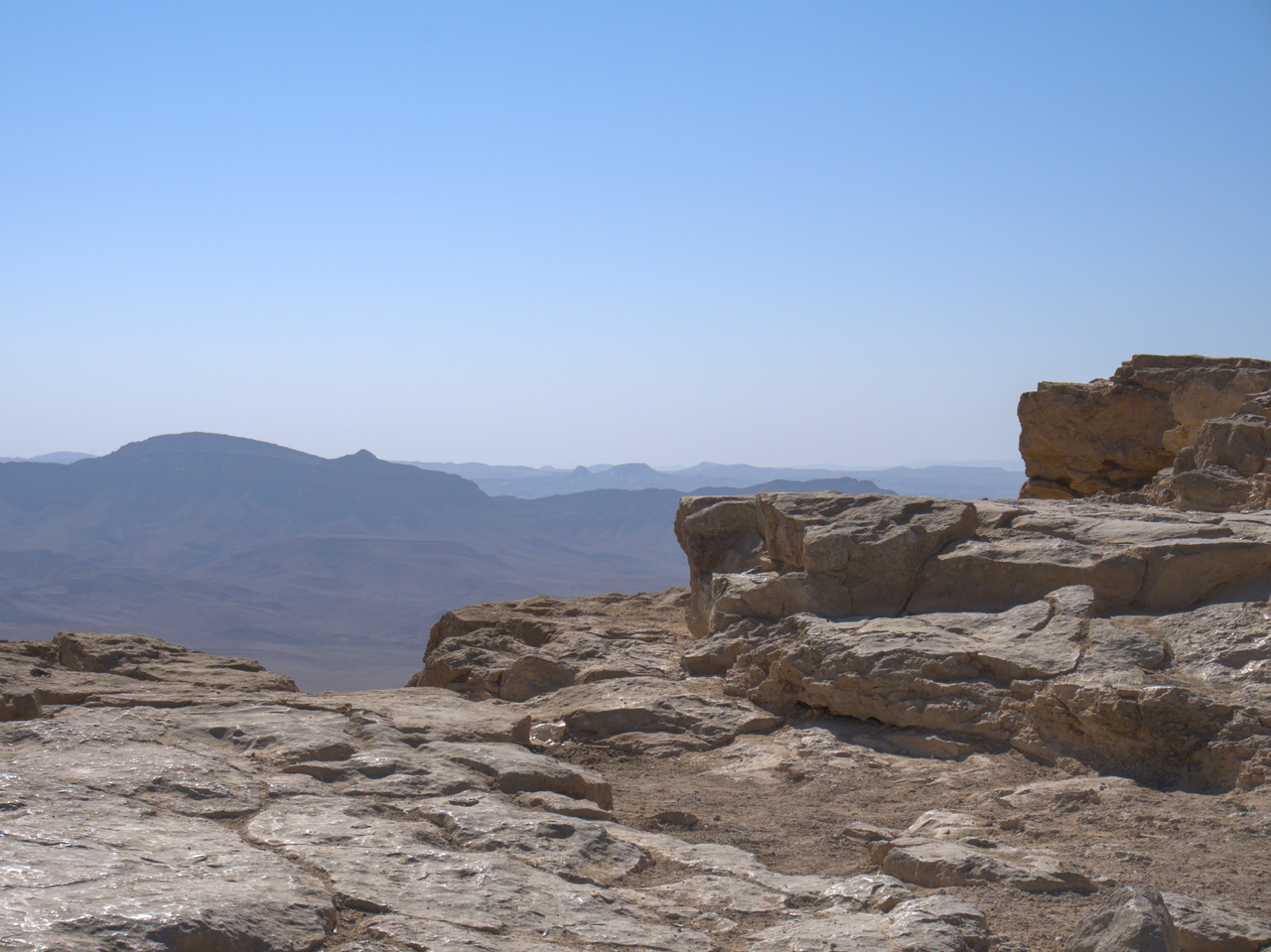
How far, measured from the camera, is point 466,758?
17.6 feet

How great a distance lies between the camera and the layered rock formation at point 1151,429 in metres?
10.2

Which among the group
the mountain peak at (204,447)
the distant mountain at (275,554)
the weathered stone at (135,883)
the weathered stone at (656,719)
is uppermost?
the mountain peak at (204,447)

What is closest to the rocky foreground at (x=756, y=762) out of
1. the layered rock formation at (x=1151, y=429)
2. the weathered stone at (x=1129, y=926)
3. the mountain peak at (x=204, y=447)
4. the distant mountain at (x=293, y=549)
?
the weathered stone at (x=1129, y=926)

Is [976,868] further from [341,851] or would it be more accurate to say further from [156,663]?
[156,663]

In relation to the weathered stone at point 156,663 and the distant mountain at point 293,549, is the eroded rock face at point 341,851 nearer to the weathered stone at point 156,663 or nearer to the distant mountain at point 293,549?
the weathered stone at point 156,663

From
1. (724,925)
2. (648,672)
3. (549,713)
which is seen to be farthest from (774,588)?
(724,925)

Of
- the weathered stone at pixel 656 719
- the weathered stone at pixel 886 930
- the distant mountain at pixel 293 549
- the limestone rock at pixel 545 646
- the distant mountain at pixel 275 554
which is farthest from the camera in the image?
the distant mountain at pixel 293 549

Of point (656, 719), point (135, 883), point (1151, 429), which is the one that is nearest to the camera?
point (135, 883)

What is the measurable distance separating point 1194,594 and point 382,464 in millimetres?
183971

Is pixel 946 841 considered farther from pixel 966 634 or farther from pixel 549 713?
pixel 549 713

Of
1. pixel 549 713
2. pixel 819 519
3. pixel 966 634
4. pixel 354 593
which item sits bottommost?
pixel 354 593

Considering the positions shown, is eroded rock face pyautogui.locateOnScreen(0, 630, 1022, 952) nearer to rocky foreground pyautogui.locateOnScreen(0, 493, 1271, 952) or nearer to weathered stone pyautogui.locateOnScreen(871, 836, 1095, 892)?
rocky foreground pyautogui.locateOnScreen(0, 493, 1271, 952)

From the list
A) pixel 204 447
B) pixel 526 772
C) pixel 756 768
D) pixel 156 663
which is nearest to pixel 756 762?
pixel 756 768

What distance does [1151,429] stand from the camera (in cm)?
1416
